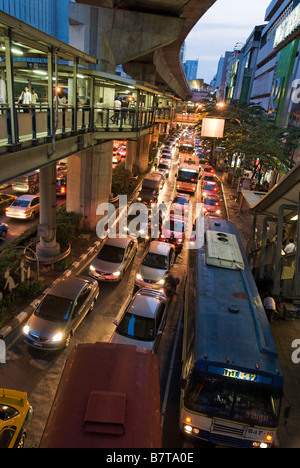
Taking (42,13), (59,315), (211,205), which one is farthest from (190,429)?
(42,13)

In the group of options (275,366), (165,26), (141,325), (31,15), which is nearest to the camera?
(275,366)

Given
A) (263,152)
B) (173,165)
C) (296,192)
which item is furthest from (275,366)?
(173,165)

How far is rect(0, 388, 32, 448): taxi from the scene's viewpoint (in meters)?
6.43

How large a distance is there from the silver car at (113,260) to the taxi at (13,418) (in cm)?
733

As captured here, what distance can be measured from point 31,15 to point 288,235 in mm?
85375

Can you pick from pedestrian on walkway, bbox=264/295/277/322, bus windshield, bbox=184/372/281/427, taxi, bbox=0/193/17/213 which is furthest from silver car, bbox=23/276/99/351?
taxi, bbox=0/193/17/213

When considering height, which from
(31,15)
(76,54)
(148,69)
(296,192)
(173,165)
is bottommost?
(173,165)

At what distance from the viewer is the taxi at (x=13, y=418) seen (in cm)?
643

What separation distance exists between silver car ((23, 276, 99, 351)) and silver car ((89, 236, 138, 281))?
2.17 metres

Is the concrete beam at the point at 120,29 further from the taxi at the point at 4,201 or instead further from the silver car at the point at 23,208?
the taxi at the point at 4,201

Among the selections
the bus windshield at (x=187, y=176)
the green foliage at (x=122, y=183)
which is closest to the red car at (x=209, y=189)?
the bus windshield at (x=187, y=176)

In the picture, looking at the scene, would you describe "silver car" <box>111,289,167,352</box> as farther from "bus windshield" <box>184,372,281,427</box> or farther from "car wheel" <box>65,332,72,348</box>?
"bus windshield" <box>184,372,281,427</box>
